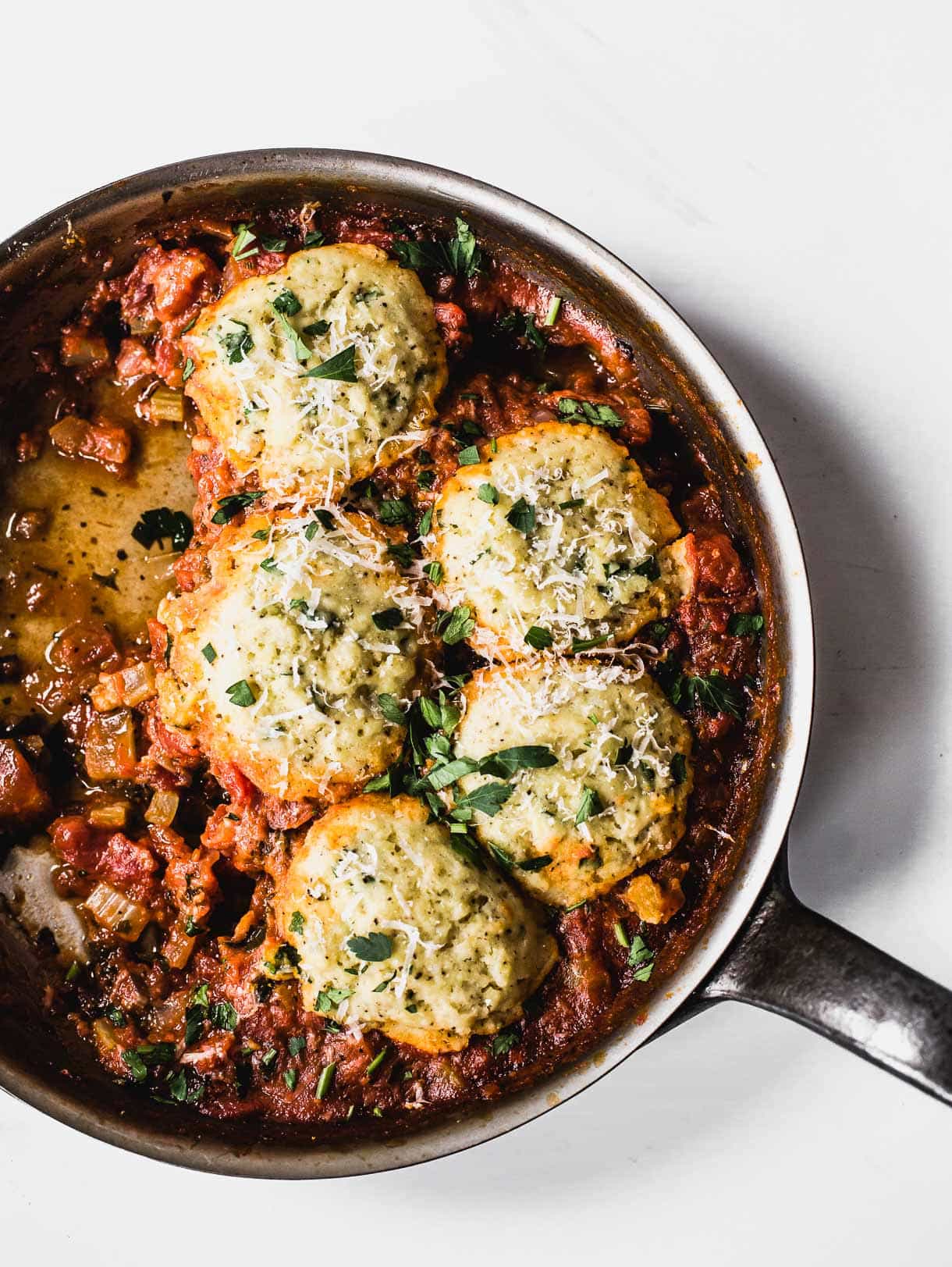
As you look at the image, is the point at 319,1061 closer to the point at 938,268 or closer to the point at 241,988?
the point at 241,988

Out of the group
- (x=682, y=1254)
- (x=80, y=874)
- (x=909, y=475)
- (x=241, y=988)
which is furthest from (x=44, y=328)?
(x=682, y=1254)

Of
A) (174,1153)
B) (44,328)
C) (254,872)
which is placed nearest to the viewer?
(174,1153)

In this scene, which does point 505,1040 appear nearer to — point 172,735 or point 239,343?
point 172,735

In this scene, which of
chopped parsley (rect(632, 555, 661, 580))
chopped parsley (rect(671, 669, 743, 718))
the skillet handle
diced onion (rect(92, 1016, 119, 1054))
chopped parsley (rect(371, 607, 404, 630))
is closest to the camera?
the skillet handle

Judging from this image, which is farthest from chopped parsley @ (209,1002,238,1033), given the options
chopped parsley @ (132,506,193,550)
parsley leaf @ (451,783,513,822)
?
chopped parsley @ (132,506,193,550)

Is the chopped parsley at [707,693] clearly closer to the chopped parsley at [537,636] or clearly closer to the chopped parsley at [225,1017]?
the chopped parsley at [537,636]

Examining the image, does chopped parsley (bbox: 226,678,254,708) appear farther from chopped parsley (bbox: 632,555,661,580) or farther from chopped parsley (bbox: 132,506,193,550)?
chopped parsley (bbox: 632,555,661,580)
